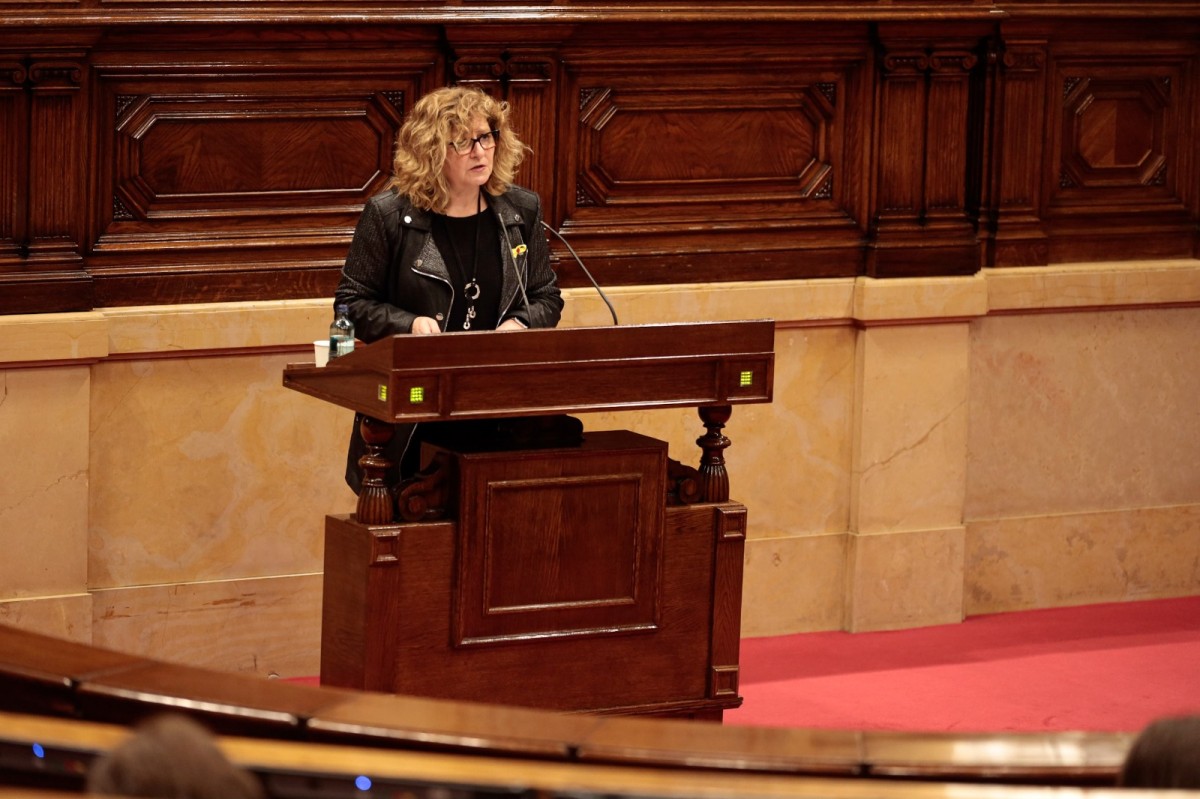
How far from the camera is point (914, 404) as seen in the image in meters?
6.61

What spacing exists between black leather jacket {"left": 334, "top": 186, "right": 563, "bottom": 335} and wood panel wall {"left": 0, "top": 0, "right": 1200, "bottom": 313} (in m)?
1.13

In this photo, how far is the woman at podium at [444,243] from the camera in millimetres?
4652

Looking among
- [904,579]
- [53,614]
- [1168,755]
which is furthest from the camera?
[904,579]

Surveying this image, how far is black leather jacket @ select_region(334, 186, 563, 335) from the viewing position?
4.71 metres

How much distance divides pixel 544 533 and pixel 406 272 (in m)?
0.79

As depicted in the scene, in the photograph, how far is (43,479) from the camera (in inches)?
217

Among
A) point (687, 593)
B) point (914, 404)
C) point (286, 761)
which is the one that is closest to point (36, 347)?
point (687, 593)

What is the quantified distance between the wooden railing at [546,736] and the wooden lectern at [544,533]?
51.5 inches

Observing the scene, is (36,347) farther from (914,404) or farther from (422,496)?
(914,404)

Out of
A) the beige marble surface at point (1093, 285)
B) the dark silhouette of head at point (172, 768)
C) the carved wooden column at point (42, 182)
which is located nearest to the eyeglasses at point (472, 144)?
the carved wooden column at point (42, 182)

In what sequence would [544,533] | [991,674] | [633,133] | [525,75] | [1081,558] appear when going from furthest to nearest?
[1081,558], [633,133], [991,674], [525,75], [544,533]

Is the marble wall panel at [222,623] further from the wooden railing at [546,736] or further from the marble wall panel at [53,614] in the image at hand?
the wooden railing at [546,736]

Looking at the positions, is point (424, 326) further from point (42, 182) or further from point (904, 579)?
point (904, 579)

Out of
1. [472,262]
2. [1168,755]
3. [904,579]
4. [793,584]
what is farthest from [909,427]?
[1168,755]
